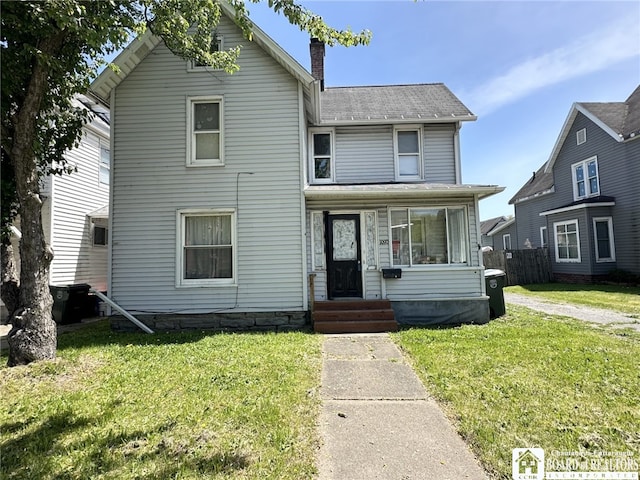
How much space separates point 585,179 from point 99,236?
69.3 ft

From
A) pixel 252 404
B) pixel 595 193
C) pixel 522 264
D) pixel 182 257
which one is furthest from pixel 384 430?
pixel 595 193

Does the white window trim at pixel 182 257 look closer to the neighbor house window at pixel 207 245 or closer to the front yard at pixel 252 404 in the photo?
the neighbor house window at pixel 207 245

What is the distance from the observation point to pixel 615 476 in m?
2.48

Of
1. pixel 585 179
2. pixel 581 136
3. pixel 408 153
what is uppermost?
pixel 581 136

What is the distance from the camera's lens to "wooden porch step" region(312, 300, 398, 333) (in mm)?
7266

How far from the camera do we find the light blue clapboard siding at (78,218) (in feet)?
30.5

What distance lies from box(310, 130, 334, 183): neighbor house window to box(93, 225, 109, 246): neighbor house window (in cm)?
767

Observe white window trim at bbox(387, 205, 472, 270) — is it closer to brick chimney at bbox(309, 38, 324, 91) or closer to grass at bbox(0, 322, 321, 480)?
grass at bbox(0, 322, 321, 480)

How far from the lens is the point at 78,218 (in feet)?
33.4

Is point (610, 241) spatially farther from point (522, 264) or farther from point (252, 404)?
point (252, 404)

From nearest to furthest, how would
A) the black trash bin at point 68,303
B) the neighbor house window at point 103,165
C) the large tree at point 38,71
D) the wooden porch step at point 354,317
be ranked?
the large tree at point 38,71, the wooden porch step at point 354,317, the black trash bin at point 68,303, the neighbor house window at point 103,165

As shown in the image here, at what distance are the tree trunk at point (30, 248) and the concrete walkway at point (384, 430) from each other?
14.4ft

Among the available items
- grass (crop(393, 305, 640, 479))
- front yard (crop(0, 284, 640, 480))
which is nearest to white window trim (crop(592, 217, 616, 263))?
Answer: grass (crop(393, 305, 640, 479))

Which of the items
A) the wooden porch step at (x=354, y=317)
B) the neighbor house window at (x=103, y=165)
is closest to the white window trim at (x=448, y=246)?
the wooden porch step at (x=354, y=317)
